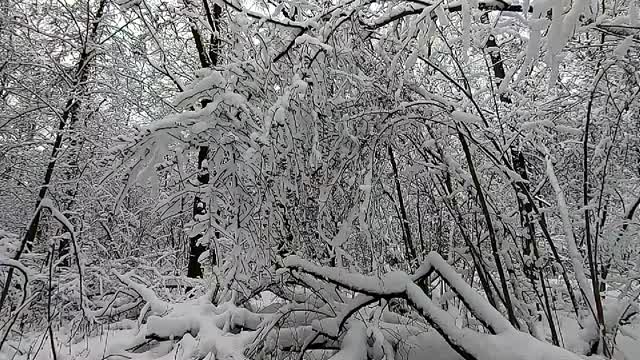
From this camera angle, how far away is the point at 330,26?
2205 millimetres

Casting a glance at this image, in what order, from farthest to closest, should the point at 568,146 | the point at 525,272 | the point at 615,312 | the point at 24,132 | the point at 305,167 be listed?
the point at 24,132 → the point at 568,146 → the point at 525,272 → the point at 615,312 → the point at 305,167

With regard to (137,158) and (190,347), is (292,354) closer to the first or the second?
(190,347)

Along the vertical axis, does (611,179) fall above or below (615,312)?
above

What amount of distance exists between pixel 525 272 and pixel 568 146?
1.63 meters

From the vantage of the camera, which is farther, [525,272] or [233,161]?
[525,272]

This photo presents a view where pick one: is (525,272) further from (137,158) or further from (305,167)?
(137,158)

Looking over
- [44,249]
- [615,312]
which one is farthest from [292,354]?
[44,249]

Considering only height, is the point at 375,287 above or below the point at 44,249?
above

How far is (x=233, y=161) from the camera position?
6.27 ft

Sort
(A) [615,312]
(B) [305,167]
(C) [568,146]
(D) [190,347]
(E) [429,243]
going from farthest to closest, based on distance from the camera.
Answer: (C) [568,146]
(E) [429,243]
(D) [190,347]
(A) [615,312]
(B) [305,167]

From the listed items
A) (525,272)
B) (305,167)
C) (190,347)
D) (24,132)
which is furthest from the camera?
(24,132)

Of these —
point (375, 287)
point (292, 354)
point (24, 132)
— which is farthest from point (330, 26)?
point (24, 132)

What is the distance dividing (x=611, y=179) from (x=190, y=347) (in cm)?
294

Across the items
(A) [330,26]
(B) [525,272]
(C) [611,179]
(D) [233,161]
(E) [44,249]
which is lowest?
(E) [44,249]
